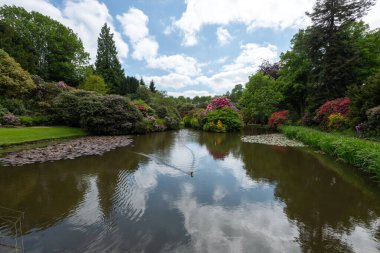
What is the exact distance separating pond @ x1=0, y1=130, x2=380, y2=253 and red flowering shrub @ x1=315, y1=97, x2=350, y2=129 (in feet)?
24.6

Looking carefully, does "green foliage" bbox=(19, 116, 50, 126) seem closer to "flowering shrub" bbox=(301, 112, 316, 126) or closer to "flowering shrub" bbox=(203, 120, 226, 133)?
"flowering shrub" bbox=(203, 120, 226, 133)

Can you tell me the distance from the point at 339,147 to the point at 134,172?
786 centimetres

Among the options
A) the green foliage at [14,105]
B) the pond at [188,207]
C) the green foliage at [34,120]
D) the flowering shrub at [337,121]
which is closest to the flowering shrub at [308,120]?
the flowering shrub at [337,121]

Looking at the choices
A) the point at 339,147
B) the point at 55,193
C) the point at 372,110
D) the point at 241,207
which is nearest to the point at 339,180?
the point at 339,147

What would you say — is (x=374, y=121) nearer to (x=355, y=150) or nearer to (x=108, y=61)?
(x=355, y=150)

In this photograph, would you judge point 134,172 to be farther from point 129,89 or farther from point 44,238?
point 129,89

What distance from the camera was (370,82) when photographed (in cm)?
1100

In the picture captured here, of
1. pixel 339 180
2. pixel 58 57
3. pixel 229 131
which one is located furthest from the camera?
pixel 58 57

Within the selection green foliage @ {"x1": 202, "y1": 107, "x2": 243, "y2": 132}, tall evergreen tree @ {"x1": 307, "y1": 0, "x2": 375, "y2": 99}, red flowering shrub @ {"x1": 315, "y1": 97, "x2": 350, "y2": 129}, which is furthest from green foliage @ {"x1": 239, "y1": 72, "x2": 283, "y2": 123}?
red flowering shrub @ {"x1": 315, "y1": 97, "x2": 350, "y2": 129}

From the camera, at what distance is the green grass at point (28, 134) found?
9719mm

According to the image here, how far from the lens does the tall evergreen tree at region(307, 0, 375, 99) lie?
16.2 m

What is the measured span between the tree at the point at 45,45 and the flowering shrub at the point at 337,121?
2752 centimetres

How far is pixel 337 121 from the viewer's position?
13.0 metres

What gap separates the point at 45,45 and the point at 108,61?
831 centimetres
